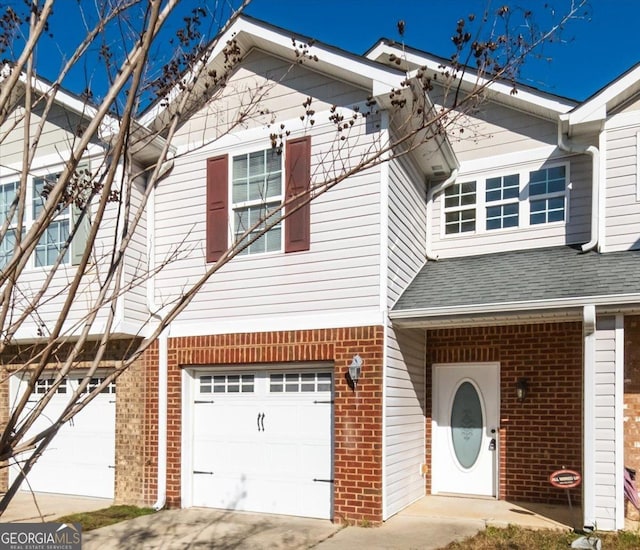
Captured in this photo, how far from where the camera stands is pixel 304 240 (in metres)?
8.77

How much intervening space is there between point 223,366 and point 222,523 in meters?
2.15

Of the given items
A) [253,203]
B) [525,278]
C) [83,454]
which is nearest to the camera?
[525,278]

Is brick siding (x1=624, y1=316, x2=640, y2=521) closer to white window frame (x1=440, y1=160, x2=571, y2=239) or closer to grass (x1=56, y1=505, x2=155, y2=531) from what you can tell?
white window frame (x1=440, y1=160, x2=571, y2=239)

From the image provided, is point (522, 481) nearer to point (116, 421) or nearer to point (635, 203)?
point (635, 203)

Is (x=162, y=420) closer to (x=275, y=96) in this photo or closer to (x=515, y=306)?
(x=275, y=96)

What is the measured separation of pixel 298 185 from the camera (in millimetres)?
8852

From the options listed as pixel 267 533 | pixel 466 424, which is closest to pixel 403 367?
pixel 466 424

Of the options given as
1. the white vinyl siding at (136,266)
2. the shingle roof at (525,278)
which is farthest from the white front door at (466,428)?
the white vinyl siding at (136,266)

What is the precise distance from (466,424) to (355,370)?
2533 millimetres

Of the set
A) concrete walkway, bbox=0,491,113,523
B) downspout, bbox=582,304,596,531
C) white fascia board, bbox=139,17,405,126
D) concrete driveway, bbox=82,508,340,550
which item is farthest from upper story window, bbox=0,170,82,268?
downspout, bbox=582,304,596,531

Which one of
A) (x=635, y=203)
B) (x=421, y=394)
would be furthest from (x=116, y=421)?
(x=635, y=203)

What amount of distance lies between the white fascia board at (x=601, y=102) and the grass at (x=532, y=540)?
5.41m

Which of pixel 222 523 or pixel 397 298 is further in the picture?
pixel 397 298

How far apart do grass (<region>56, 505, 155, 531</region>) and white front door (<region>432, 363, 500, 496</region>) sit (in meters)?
4.35
